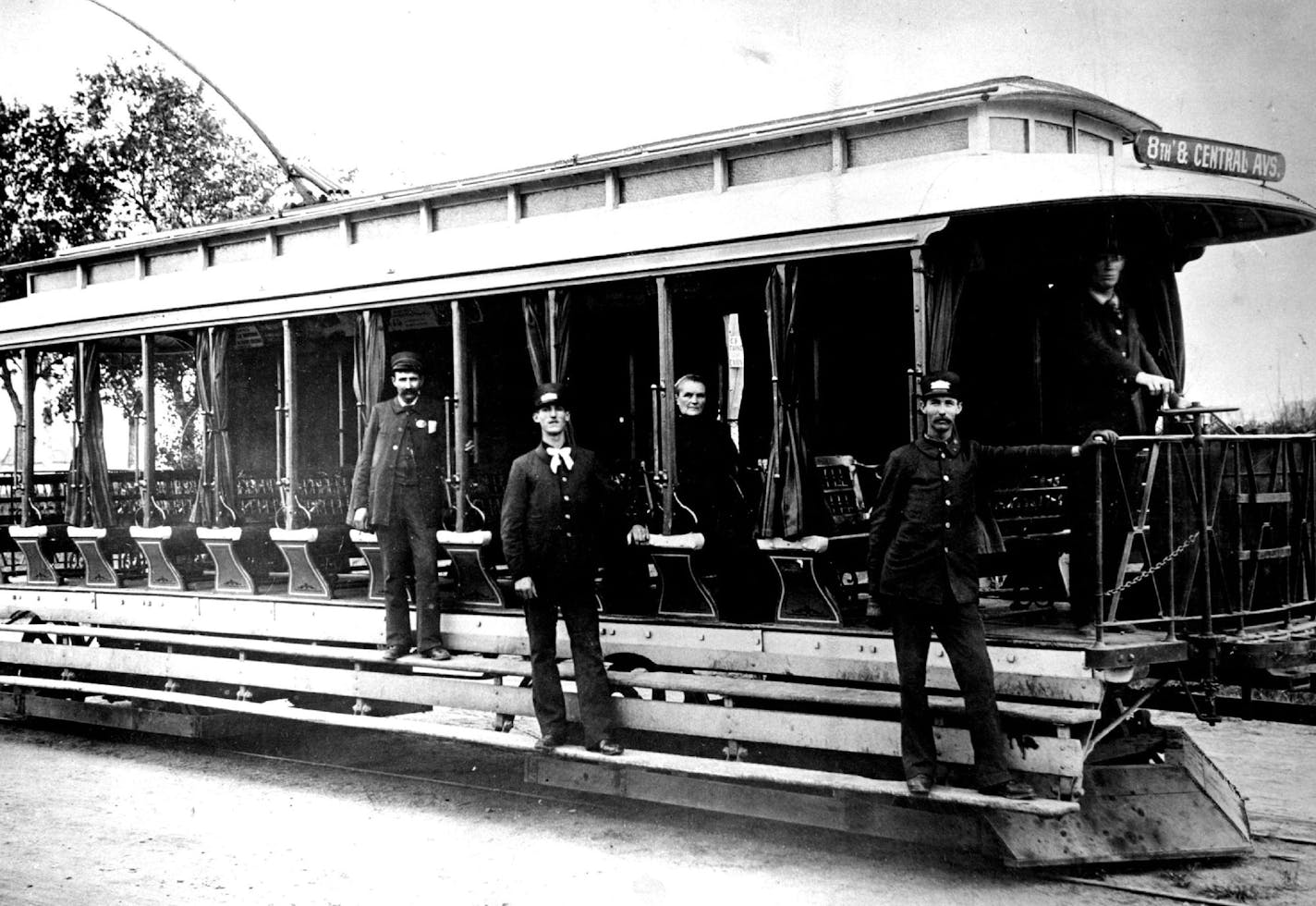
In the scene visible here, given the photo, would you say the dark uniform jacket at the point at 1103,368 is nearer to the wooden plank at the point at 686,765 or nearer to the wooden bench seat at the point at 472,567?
the wooden plank at the point at 686,765

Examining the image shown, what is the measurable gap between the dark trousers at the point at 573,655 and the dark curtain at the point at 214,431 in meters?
3.54

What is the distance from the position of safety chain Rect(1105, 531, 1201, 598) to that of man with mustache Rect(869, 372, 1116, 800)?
61 centimetres

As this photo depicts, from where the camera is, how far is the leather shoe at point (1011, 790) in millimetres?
5398

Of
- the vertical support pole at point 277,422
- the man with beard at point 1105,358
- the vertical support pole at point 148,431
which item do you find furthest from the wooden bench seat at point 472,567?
the man with beard at point 1105,358

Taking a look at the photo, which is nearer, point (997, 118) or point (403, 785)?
point (997, 118)

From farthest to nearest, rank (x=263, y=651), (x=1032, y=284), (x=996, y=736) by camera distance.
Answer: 1. (x=263, y=651)
2. (x=1032, y=284)
3. (x=996, y=736)

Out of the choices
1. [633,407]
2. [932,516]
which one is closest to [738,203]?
[932,516]

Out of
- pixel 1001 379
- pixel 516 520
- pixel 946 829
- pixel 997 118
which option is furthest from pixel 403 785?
pixel 997 118

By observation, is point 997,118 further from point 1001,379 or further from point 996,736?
point 996,736

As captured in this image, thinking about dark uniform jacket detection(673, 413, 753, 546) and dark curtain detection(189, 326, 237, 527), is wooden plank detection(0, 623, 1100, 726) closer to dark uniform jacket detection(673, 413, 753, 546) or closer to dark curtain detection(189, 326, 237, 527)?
dark uniform jacket detection(673, 413, 753, 546)

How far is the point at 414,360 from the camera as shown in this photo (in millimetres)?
7973

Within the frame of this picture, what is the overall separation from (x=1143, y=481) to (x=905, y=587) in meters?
1.39

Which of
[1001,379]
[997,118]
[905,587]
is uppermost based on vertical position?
[997,118]

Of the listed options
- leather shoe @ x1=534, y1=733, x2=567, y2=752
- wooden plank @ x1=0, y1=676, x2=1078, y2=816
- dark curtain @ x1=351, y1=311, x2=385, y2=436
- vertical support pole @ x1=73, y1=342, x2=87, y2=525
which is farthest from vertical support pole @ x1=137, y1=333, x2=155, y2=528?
leather shoe @ x1=534, y1=733, x2=567, y2=752
